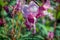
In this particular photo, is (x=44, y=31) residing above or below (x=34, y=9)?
below

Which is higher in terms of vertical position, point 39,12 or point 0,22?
point 39,12

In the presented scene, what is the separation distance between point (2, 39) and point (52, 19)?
528 millimetres

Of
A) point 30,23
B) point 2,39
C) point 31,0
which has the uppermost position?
point 31,0

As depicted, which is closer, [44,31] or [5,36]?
[5,36]

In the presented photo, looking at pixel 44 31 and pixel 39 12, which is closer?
pixel 39 12

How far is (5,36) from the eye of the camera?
1.40 meters

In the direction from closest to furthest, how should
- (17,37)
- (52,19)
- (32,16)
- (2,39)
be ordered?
(32,16) < (17,37) < (2,39) < (52,19)

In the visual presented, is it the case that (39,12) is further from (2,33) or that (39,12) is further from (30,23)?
(2,33)

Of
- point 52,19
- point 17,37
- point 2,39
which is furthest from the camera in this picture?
point 52,19

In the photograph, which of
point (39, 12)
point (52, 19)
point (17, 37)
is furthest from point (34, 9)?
point (52, 19)

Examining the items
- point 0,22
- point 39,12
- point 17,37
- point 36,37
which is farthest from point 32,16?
point 0,22

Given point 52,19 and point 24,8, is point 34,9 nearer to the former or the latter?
point 24,8

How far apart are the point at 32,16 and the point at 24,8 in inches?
2.6

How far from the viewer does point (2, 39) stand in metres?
1.46
